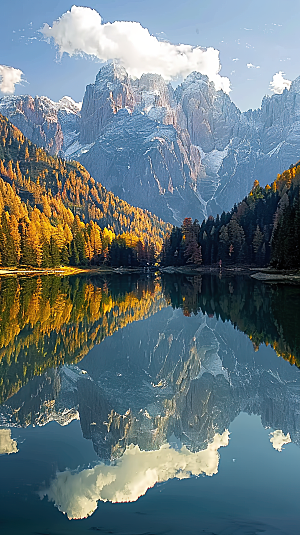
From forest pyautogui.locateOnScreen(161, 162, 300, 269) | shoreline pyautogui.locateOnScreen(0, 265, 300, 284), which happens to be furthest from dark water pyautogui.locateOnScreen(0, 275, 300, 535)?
forest pyautogui.locateOnScreen(161, 162, 300, 269)

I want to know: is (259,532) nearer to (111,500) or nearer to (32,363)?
(111,500)

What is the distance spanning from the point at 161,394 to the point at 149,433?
3336mm

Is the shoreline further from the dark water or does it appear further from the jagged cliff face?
the dark water

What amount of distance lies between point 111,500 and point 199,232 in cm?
12156

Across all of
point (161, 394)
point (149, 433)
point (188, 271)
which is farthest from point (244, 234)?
point (149, 433)

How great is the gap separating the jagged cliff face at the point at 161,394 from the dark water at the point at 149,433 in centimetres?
5

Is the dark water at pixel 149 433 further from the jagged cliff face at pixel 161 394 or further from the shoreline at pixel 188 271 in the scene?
the shoreline at pixel 188 271

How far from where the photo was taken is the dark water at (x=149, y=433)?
7301 mm

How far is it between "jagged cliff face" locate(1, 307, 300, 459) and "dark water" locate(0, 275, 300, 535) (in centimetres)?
5

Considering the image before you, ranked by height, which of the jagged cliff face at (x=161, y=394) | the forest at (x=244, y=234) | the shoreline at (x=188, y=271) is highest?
the forest at (x=244, y=234)

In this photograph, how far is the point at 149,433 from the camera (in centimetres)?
1122

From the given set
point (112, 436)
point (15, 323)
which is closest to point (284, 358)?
point (112, 436)

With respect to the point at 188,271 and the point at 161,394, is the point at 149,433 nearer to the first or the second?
the point at 161,394

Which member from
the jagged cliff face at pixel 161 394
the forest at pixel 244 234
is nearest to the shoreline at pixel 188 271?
the forest at pixel 244 234
